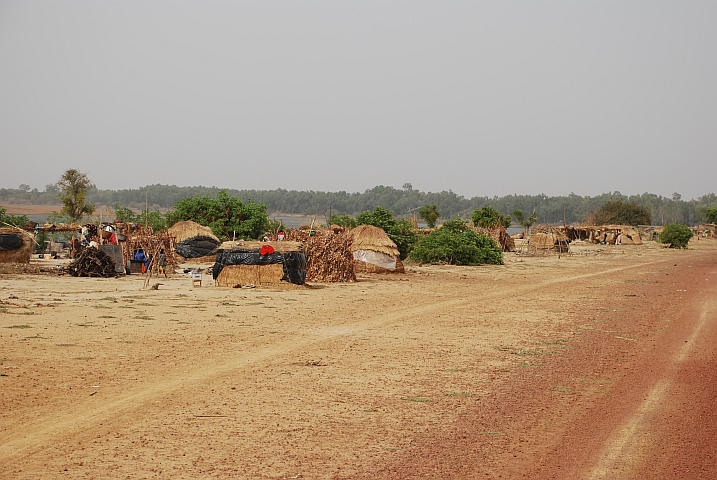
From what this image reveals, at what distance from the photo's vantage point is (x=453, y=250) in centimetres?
3409

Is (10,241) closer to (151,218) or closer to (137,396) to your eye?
(151,218)

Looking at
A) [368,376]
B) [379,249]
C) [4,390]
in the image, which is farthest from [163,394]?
[379,249]

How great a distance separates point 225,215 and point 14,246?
1202cm

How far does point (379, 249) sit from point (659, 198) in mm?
181573

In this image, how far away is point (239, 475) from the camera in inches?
231

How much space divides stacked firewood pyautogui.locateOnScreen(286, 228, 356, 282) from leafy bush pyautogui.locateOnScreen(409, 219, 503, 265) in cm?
969

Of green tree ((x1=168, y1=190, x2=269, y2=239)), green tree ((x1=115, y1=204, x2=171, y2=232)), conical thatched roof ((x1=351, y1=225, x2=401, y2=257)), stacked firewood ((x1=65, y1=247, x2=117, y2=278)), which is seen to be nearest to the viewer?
stacked firewood ((x1=65, y1=247, x2=117, y2=278))

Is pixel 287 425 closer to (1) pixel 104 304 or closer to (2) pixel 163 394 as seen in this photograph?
(2) pixel 163 394

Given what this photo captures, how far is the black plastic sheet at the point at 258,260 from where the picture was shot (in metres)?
20.8

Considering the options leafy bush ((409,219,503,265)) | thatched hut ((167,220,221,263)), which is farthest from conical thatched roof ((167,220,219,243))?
leafy bush ((409,219,503,265))

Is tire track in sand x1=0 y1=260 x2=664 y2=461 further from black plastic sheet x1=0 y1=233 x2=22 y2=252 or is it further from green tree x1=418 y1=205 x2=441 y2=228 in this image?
green tree x1=418 y1=205 x2=441 y2=228

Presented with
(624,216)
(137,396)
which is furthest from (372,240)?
(624,216)

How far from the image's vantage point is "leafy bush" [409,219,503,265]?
34.1 m

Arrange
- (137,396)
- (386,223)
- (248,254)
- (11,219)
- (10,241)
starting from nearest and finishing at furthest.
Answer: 1. (137,396)
2. (248,254)
3. (10,241)
4. (386,223)
5. (11,219)
